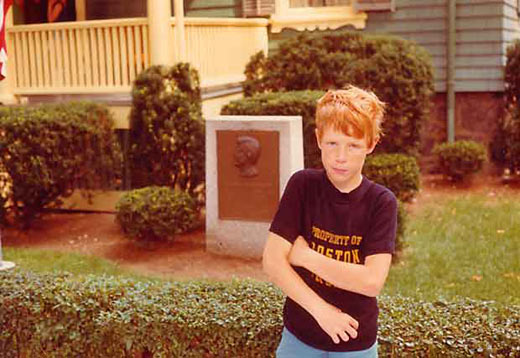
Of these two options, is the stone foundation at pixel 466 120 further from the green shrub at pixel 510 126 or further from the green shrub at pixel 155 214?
the green shrub at pixel 155 214

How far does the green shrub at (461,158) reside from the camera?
975 cm

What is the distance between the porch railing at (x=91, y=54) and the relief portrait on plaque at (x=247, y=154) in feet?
9.67

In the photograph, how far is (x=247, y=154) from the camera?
685cm

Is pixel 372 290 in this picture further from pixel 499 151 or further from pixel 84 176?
pixel 499 151

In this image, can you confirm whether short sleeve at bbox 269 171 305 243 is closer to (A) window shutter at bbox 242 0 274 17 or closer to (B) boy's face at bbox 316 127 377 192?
(B) boy's face at bbox 316 127 377 192

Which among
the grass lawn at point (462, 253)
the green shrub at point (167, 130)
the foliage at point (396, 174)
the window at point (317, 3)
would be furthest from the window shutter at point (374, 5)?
the green shrub at point (167, 130)

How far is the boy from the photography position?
7.83 ft

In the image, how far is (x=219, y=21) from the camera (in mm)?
10938

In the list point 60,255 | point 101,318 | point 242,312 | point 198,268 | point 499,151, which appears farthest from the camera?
point 499,151

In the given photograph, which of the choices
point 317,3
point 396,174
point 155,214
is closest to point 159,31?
point 155,214

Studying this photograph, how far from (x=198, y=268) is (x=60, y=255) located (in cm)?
153

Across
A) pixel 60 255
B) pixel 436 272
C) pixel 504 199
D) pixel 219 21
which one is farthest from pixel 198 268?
pixel 219 21

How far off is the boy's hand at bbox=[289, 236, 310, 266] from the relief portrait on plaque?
4.34 meters

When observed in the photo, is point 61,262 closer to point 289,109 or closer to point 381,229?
point 289,109
